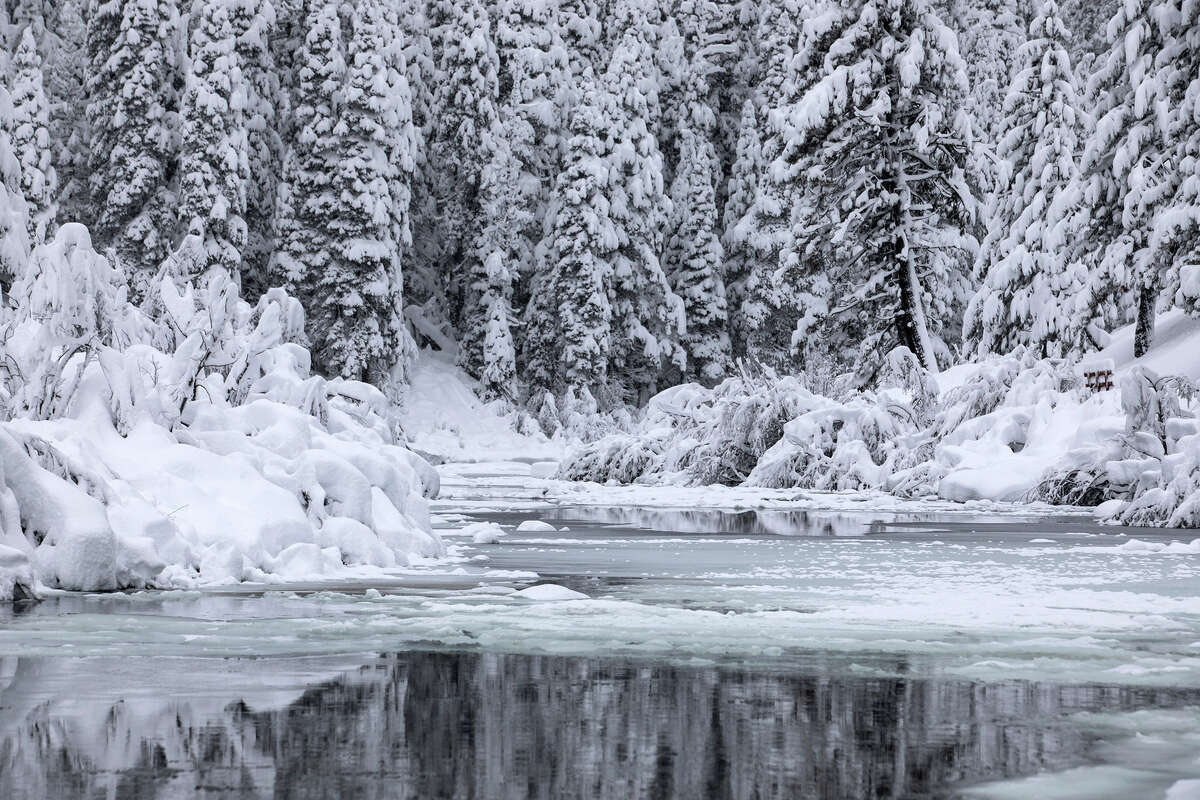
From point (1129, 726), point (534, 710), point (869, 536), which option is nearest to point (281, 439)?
point (869, 536)

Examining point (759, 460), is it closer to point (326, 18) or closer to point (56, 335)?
point (56, 335)

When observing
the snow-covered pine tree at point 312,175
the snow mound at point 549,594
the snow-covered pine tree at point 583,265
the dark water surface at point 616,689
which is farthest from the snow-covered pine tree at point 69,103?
the dark water surface at point 616,689

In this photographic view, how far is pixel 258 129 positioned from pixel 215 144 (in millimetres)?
4958

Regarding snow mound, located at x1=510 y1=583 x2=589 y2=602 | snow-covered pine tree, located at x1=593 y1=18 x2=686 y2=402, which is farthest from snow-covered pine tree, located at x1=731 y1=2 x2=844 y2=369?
snow mound, located at x1=510 y1=583 x2=589 y2=602

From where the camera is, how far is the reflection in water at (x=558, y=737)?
4.22 m

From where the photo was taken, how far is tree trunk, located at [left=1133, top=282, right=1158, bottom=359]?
31.4 metres

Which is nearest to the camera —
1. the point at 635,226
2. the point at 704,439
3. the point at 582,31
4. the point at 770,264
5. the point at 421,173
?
the point at 704,439

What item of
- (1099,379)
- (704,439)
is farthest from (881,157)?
(1099,379)

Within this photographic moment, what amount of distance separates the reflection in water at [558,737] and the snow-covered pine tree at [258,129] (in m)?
47.7

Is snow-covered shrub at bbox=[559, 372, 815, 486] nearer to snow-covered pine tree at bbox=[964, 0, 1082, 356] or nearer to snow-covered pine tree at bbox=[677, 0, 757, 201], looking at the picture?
snow-covered pine tree at bbox=[964, 0, 1082, 356]

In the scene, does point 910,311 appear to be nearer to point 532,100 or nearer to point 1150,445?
point 1150,445

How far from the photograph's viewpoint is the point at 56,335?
508 inches

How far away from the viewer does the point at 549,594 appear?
9227 mm

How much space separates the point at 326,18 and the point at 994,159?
23193 millimetres
